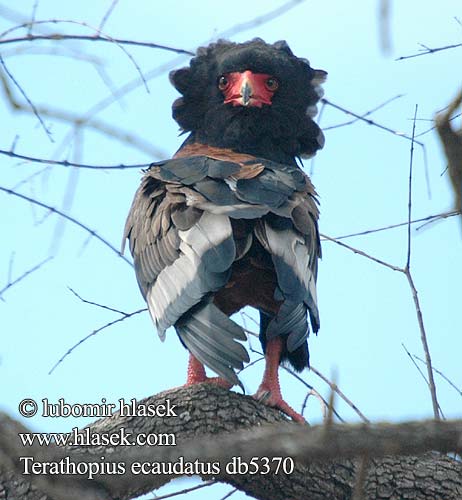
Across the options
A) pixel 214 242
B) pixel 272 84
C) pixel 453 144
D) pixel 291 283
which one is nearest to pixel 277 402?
pixel 291 283

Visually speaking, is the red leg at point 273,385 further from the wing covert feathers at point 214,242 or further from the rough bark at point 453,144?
the rough bark at point 453,144

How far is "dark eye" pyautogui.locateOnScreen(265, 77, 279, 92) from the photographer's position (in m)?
6.32

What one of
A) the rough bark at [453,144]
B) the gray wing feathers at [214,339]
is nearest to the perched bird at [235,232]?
the gray wing feathers at [214,339]

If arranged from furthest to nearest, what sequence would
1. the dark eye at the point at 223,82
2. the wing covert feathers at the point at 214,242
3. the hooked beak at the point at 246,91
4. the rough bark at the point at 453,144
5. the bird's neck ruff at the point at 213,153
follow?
the dark eye at the point at 223,82, the hooked beak at the point at 246,91, the bird's neck ruff at the point at 213,153, the wing covert feathers at the point at 214,242, the rough bark at the point at 453,144

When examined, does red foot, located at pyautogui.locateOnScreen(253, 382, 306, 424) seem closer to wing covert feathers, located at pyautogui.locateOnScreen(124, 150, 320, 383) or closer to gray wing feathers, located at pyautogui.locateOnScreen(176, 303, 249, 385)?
wing covert feathers, located at pyautogui.locateOnScreen(124, 150, 320, 383)

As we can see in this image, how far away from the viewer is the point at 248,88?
614 centimetres

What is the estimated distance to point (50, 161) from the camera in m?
4.36

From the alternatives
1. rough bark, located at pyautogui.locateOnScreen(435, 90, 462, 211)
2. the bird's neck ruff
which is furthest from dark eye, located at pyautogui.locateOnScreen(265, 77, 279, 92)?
rough bark, located at pyautogui.locateOnScreen(435, 90, 462, 211)

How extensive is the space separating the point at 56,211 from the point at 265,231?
0.99 m

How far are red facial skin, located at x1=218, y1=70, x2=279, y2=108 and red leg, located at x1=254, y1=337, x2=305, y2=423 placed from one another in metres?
1.77

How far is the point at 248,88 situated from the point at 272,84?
28 centimetres

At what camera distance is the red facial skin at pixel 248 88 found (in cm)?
615

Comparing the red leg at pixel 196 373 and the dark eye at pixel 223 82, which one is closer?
the red leg at pixel 196 373

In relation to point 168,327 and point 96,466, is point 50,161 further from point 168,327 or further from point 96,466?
point 96,466
